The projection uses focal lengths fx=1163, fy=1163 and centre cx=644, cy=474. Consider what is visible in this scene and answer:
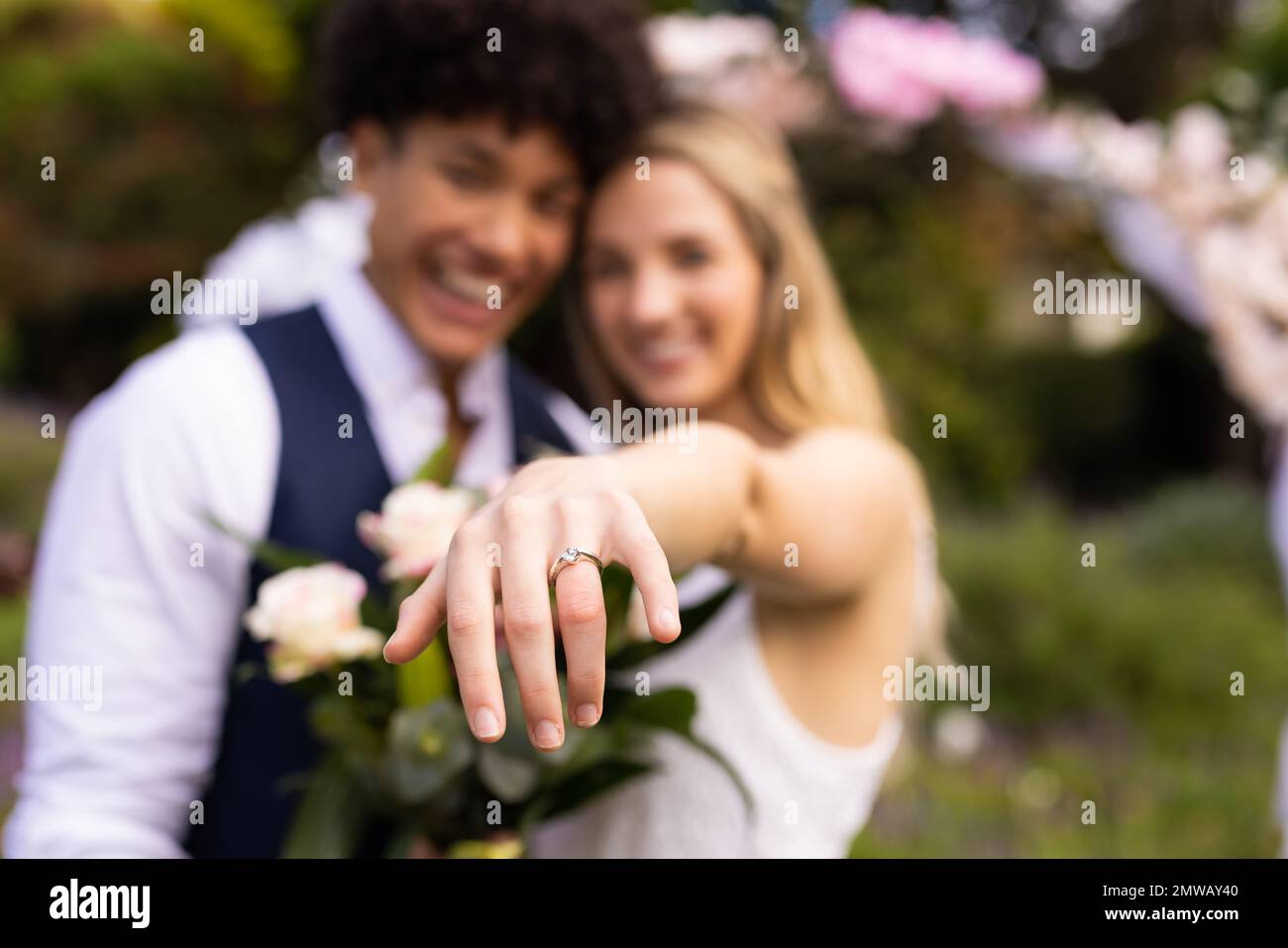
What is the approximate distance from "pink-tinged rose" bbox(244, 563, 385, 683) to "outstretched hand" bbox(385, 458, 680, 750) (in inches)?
18.3

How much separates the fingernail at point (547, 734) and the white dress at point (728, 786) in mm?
1052

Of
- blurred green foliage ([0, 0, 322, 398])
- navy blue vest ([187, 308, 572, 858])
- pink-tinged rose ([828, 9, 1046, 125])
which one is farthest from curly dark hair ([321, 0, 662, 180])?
blurred green foliage ([0, 0, 322, 398])

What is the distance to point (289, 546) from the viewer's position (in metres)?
1.77

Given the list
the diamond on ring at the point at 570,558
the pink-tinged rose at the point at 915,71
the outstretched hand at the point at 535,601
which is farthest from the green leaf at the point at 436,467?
the pink-tinged rose at the point at 915,71

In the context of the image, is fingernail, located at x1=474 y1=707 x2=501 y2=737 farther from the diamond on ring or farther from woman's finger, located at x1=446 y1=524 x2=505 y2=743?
the diamond on ring

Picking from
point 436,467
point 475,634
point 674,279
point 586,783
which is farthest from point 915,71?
point 475,634

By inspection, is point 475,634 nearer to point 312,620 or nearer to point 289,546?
point 312,620

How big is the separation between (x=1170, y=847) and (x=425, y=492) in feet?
11.7

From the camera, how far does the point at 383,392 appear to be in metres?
1.97

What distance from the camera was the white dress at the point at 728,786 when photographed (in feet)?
6.29

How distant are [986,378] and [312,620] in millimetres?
7599

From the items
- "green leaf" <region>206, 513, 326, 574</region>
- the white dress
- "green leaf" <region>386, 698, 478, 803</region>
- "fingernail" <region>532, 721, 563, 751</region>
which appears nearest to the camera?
"fingernail" <region>532, 721, 563, 751</region>

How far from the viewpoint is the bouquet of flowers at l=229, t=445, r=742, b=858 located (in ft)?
4.70
